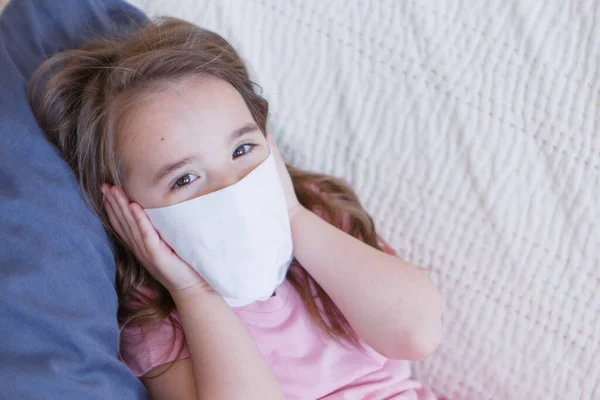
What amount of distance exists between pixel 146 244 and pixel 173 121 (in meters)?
0.18

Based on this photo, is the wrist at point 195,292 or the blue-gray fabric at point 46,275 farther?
the wrist at point 195,292

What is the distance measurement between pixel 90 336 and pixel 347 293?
0.39 m

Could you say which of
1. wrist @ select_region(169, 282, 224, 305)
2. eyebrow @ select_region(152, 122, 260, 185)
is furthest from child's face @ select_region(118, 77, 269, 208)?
wrist @ select_region(169, 282, 224, 305)

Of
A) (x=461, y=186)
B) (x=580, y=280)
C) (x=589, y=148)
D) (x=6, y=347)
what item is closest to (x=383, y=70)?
(x=461, y=186)

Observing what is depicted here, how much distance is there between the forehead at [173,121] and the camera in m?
0.84

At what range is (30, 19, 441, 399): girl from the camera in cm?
85

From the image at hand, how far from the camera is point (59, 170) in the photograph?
846 mm

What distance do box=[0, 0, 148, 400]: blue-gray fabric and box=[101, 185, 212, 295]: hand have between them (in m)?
0.04

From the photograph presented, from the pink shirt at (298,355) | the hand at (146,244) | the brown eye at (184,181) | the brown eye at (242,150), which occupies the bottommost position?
the pink shirt at (298,355)

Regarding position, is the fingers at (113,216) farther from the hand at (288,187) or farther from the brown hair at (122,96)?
the hand at (288,187)

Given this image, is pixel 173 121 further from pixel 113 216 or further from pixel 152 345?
pixel 152 345

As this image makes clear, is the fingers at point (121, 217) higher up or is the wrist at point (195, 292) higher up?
the fingers at point (121, 217)

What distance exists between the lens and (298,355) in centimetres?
98

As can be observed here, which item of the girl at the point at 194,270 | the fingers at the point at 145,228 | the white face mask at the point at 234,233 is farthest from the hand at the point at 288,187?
the fingers at the point at 145,228
